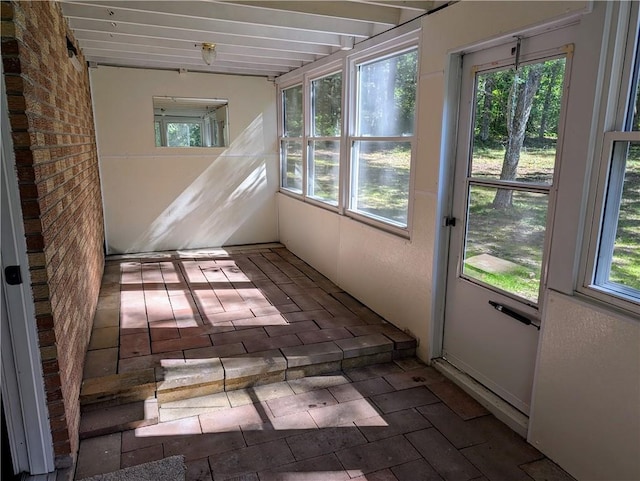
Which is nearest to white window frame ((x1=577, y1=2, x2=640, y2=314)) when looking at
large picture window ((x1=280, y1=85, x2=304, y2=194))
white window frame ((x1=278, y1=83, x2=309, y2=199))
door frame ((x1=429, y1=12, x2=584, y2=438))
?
door frame ((x1=429, y1=12, x2=584, y2=438))

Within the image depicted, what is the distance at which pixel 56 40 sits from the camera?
256 cm

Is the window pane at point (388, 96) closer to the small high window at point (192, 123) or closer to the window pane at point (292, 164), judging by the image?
the window pane at point (292, 164)

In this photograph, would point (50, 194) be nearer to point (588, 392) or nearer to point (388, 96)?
point (388, 96)

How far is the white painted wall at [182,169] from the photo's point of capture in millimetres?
5031

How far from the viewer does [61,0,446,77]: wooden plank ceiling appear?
9.20 ft

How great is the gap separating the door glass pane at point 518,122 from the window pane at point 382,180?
0.69 meters

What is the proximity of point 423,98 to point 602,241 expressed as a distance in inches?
55.9

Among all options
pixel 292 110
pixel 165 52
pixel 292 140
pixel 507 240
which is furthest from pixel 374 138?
pixel 165 52

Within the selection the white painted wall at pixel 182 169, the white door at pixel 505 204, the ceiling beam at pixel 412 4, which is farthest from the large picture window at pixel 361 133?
the white painted wall at pixel 182 169

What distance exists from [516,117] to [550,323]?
1.04 meters

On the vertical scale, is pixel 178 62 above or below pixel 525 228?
above

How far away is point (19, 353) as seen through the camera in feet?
5.66

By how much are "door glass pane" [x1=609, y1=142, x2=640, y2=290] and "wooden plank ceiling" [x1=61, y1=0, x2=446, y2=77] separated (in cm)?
151

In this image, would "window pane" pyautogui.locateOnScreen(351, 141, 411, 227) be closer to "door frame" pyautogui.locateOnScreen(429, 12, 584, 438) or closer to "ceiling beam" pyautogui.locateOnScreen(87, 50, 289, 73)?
"door frame" pyautogui.locateOnScreen(429, 12, 584, 438)
